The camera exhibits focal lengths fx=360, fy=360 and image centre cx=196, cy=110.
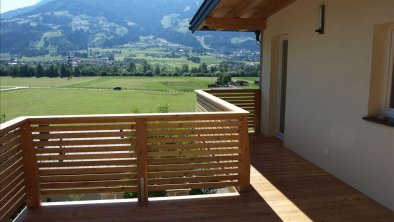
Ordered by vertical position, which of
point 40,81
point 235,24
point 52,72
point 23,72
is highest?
point 235,24

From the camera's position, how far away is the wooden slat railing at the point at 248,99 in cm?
855

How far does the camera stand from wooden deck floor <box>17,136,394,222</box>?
3.76 meters

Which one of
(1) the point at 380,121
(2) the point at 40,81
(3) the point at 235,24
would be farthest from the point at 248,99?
(2) the point at 40,81

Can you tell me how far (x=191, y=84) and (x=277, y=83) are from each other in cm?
8160

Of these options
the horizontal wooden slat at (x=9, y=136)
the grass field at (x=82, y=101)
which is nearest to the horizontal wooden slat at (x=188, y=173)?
the horizontal wooden slat at (x=9, y=136)

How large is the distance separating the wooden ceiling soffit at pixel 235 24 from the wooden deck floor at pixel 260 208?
3.89 meters

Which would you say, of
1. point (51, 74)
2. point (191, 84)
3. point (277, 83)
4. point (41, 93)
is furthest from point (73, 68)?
point (277, 83)

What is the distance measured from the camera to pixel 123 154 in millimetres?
4031

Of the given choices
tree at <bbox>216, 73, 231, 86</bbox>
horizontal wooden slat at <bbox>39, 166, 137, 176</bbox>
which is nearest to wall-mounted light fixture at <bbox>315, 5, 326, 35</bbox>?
horizontal wooden slat at <bbox>39, 166, 137, 176</bbox>

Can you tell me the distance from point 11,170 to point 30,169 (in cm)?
34

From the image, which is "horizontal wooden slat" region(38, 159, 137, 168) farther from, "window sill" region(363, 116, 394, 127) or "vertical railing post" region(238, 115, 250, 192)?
"window sill" region(363, 116, 394, 127)

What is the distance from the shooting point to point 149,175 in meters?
4.15

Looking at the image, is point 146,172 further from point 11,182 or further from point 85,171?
point 11,182

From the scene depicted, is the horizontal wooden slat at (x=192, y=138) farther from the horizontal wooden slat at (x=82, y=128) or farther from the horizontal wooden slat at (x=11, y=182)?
the horizontal wooden slat at (x=11, y=182)
